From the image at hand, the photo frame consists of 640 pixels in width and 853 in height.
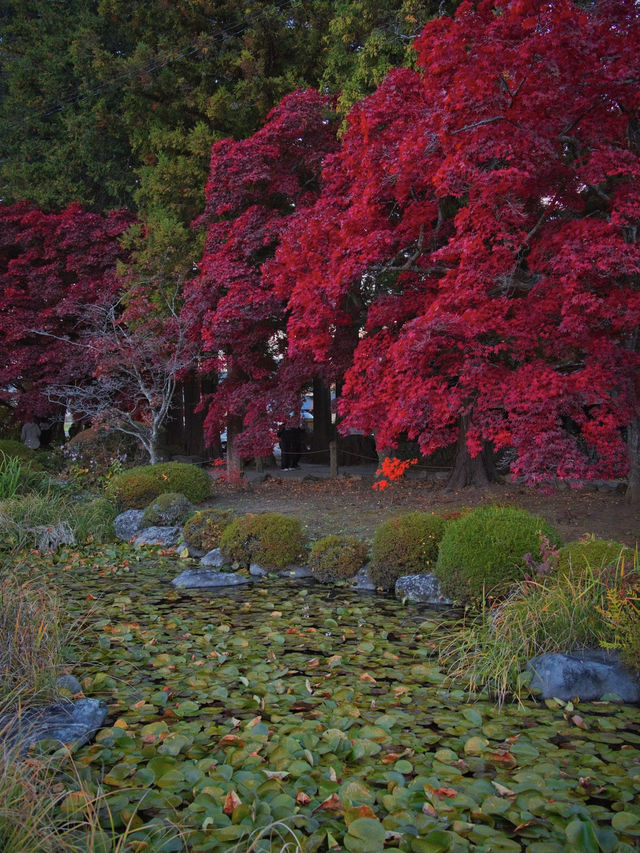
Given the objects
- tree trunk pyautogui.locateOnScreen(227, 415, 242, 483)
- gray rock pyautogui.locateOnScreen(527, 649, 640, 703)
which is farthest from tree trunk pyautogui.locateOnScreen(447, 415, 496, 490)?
gray rock pyautogui.locateOnScreen(527, 649, 640, 703)

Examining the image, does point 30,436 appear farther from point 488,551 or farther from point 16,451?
point 488,551

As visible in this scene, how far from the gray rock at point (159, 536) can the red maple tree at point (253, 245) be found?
7.90ft

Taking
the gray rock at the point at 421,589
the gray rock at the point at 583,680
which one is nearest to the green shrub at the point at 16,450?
the gray rock at the point at 421,589

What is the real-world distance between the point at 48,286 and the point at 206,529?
8399 millimetres

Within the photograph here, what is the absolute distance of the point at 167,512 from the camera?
8547 mm

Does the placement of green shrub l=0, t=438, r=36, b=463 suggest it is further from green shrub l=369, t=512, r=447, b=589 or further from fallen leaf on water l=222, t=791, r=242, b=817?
fallen leaf on water l=222, t=791, r=242, b=817

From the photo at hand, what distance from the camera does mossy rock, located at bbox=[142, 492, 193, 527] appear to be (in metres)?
8.51

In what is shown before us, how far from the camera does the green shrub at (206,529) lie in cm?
740

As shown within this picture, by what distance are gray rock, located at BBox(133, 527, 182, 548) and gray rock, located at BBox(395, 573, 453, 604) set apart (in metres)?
3.22

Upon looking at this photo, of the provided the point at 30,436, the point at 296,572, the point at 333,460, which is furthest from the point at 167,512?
the point at 30,436

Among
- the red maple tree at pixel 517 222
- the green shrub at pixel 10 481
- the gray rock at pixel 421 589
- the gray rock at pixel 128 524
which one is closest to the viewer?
the gray rock at pixel 421 589

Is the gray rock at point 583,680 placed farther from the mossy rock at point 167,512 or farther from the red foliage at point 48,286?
the red foliage at point 48,286

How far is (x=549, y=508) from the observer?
866 cm

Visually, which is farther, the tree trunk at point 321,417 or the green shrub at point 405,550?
the tree trunk at point 321,417
